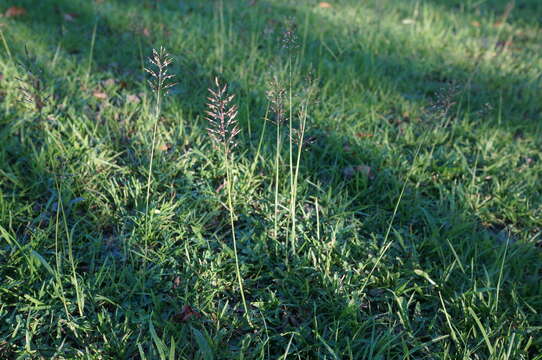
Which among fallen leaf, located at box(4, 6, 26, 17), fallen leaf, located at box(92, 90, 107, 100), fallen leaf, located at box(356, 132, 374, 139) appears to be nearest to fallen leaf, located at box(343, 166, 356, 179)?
fallen leaf, located at box(356, 132, 374, 139)

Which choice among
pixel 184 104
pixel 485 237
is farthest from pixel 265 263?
pixel 184 104

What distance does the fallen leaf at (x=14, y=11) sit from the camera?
3218 millimetres

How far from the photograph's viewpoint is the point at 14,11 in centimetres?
325

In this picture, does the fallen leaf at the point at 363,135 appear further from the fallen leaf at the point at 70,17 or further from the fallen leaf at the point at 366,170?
the fallen leaf at the point at 70,17

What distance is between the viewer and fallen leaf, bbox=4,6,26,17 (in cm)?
322

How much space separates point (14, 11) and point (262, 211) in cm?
287

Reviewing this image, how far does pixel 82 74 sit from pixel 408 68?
91.3 inches

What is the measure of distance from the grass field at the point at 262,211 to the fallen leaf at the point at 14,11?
0.19m

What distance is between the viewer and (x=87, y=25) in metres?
3.28

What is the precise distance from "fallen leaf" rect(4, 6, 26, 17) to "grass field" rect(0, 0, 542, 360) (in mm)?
189

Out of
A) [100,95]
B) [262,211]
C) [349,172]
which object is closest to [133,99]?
[100,95]

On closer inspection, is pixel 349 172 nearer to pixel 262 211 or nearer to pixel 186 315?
pixel 262 211

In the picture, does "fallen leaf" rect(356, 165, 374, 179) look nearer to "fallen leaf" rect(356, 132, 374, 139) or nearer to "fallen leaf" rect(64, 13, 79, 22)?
"fallen leaf" rect(356, 132, 374, 139)

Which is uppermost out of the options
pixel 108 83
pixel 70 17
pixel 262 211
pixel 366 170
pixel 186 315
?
pixel 70 17
